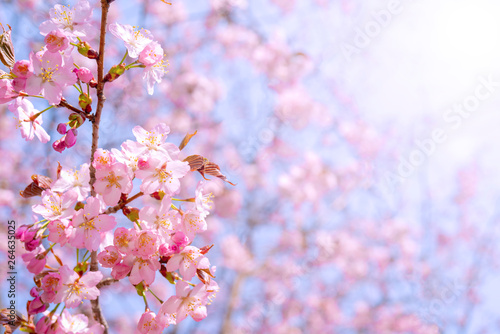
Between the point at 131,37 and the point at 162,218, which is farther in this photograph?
the point at 131,37

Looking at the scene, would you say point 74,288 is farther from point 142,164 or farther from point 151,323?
point 142,164

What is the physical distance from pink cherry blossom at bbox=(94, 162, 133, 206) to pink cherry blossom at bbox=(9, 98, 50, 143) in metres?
0.33

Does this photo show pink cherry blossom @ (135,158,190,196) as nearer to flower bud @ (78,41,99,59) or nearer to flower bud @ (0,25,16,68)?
flower bud @ (78,41,99,59)

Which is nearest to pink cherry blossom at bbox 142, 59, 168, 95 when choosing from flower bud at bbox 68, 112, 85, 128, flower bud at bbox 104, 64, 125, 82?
flower bud at bbox 104, 64, 125, 82

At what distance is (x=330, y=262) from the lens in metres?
8.48

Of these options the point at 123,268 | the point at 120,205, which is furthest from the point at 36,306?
the point at 120,205

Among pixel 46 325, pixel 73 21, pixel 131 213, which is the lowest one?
pixel 46 325

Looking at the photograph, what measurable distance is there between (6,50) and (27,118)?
22 cm

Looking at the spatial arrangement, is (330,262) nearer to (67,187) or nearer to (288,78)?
(288,78)

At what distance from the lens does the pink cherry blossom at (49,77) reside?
46.9 inches

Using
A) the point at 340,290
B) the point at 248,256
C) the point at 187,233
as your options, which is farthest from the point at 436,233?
the point at 187,233

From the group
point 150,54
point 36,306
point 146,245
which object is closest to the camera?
point 146,245

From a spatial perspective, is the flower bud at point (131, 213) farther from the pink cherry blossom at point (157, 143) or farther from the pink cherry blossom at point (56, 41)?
the pink cherry blossom at point (56, 41)

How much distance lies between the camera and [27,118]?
132 cm
